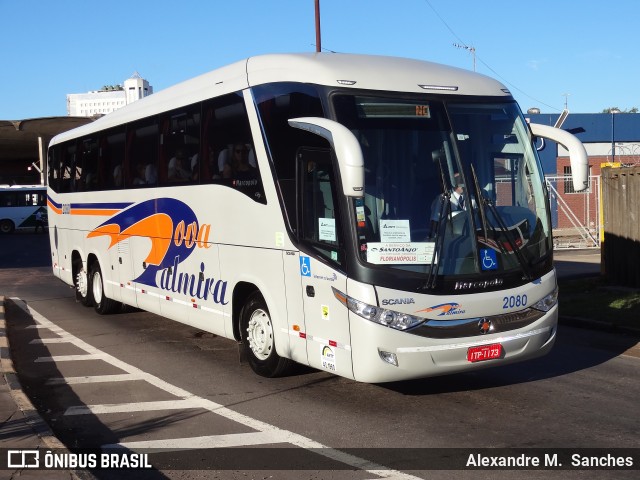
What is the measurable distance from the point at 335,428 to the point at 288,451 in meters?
0.83

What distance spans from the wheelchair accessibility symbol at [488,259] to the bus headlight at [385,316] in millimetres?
880

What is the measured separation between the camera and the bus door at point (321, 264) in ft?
26.8

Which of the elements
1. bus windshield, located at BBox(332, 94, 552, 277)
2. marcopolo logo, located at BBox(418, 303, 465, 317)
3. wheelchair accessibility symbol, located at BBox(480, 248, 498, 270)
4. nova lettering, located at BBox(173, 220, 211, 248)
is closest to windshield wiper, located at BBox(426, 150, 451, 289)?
bus windshield, located at BBox(332, 94, 552, 277)

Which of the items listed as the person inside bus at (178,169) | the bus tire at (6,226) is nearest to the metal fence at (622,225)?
the person inside bus at (178,169)

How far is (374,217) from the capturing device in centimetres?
795

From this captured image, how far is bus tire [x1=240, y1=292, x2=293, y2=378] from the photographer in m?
9.65

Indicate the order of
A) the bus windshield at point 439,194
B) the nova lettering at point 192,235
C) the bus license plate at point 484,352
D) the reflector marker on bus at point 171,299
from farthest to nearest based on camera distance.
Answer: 1. the nova lettering at point 192,235
2. the reflector marker on bus at point 171,299
3. the bus license plate at point 484,352
4. the bus windshield at point 439,194

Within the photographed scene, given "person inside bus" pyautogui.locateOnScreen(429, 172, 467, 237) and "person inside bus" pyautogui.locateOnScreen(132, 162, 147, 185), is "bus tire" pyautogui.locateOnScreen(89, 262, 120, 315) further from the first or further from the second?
"person inside bus" pyautogui.locateOnScreen(429, 172, 467, 237)

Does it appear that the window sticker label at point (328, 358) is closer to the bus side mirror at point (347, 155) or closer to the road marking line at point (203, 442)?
the road marking line at point (203, 442)

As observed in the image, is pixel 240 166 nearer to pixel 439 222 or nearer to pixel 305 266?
pixel 305 266

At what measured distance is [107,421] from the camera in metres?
8.17

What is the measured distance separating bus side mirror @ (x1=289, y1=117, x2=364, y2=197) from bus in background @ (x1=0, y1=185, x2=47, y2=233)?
51641 mm

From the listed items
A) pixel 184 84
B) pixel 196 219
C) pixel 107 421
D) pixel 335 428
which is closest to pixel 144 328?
pixel 196 219

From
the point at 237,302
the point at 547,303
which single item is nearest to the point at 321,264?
the point at 237,302
